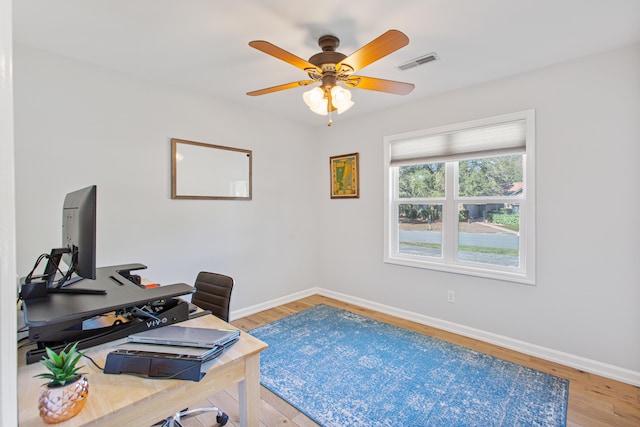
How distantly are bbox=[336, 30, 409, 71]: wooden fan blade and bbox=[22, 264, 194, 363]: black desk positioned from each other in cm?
155

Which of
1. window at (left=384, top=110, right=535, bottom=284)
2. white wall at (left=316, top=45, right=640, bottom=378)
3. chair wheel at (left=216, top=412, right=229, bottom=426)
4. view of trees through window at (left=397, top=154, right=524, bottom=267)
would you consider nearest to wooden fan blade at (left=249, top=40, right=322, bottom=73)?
white wall at (left=316, top=45, right=640, bottom=378)

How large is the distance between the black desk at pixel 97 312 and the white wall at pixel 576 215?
2583mm

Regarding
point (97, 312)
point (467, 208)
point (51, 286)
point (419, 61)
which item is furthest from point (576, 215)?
point (51, 286)

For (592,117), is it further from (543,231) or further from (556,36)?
(543,231)

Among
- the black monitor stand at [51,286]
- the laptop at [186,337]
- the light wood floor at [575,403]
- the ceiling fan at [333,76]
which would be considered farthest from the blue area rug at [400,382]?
the ceiling fan at [333,76]

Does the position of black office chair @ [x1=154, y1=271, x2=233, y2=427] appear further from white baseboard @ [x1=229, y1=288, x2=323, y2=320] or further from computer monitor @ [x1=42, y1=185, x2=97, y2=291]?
white baseboard @ [x1=229, y1=288, x2=323, y2=320]

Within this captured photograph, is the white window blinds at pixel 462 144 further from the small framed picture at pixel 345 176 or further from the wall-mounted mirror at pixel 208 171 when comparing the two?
the wall-mounted mirror at pixel 208 171

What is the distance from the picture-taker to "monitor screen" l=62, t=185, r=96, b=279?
118 centimetres

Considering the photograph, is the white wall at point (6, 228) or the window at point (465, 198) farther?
the window at point (465, 198)

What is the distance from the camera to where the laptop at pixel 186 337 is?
1.13 metres

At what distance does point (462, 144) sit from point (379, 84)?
1.40 metres

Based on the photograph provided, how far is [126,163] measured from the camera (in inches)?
106

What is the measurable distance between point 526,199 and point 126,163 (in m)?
3.59

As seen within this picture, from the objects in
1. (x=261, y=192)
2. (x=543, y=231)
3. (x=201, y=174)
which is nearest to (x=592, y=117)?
(x=543, y=231)
